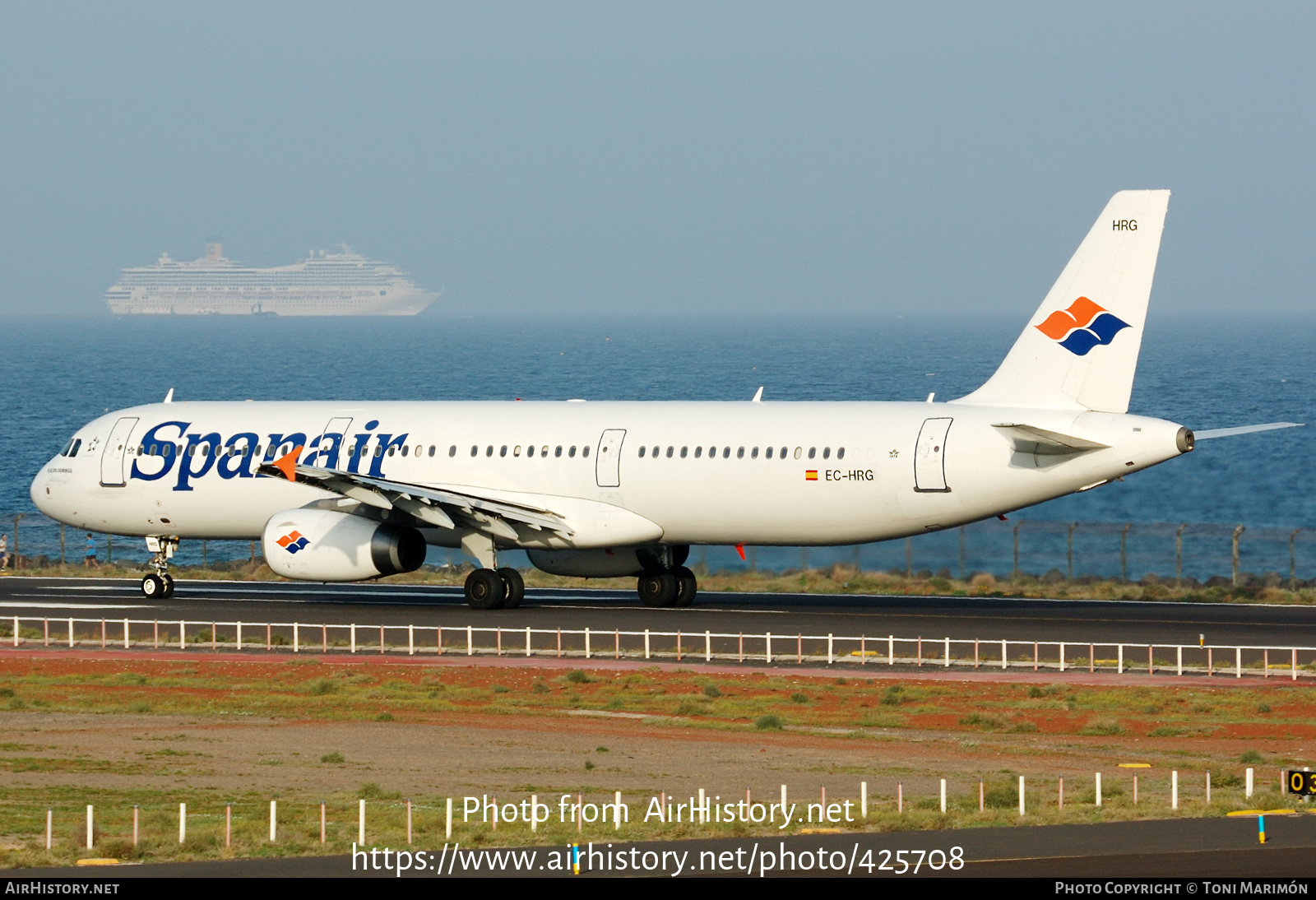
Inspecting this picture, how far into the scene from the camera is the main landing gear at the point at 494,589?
45750 millimetres

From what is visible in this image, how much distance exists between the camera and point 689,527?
1727 inches

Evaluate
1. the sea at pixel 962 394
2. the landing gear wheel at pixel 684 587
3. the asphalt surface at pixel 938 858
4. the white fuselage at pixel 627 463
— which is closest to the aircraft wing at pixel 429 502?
the white fuselage at pixel 627 463

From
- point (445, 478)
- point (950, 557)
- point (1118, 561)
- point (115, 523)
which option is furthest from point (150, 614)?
point (1118, 561)

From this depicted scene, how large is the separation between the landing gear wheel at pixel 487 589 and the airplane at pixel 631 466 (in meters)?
0.04

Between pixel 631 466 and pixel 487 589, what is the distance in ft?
15.7

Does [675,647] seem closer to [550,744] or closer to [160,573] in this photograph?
[550,744]

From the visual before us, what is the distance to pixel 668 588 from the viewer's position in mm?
46750

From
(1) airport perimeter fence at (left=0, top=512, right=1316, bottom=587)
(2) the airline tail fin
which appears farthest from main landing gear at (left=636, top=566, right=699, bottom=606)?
(2) the airline tail fin

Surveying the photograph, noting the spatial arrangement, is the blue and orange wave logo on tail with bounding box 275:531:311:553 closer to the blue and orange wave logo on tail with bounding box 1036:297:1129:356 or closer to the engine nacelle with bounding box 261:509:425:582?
the engine nacelle with bounding box 261:509:425:582

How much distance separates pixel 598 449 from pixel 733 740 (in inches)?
689

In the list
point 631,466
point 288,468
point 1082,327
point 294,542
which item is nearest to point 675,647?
point 631,466

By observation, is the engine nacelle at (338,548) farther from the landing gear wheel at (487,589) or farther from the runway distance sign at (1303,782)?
the runway distance sign at (1303,782)

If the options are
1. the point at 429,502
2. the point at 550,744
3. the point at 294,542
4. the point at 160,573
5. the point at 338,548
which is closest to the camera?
the point at 550,744

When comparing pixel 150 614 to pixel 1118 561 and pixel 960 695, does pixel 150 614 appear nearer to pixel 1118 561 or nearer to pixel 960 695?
pixel 960 695
